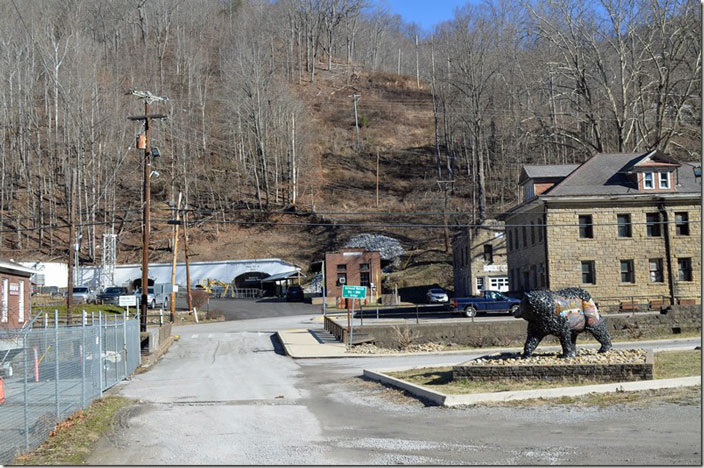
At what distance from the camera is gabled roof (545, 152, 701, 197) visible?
145ft

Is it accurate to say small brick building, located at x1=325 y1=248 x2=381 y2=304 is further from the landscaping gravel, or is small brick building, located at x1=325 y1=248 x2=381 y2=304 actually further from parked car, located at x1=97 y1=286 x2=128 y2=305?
the landscaping gravel

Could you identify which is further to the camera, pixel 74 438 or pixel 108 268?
pixel 108 268

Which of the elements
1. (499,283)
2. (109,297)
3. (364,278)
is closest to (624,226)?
(499,283)

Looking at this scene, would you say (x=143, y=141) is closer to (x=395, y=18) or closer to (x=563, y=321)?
(x=563, y=321)


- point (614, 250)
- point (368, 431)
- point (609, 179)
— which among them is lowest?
point (368, 431)

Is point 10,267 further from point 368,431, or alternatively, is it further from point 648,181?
point 648,181

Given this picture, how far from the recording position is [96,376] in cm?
1762

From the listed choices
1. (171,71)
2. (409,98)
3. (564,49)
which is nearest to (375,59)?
(409,98)

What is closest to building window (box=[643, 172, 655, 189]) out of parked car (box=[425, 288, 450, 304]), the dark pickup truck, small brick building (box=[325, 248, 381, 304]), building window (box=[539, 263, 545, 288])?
building window (box=[539, 263, 545, 288])

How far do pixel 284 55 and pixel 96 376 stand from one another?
4449 inches

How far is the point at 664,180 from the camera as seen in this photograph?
44.1 metres

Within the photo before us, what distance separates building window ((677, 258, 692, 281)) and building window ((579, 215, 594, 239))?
5.67 m

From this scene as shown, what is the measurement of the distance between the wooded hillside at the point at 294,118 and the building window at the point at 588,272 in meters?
9.97

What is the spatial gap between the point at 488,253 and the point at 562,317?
1757 inches
